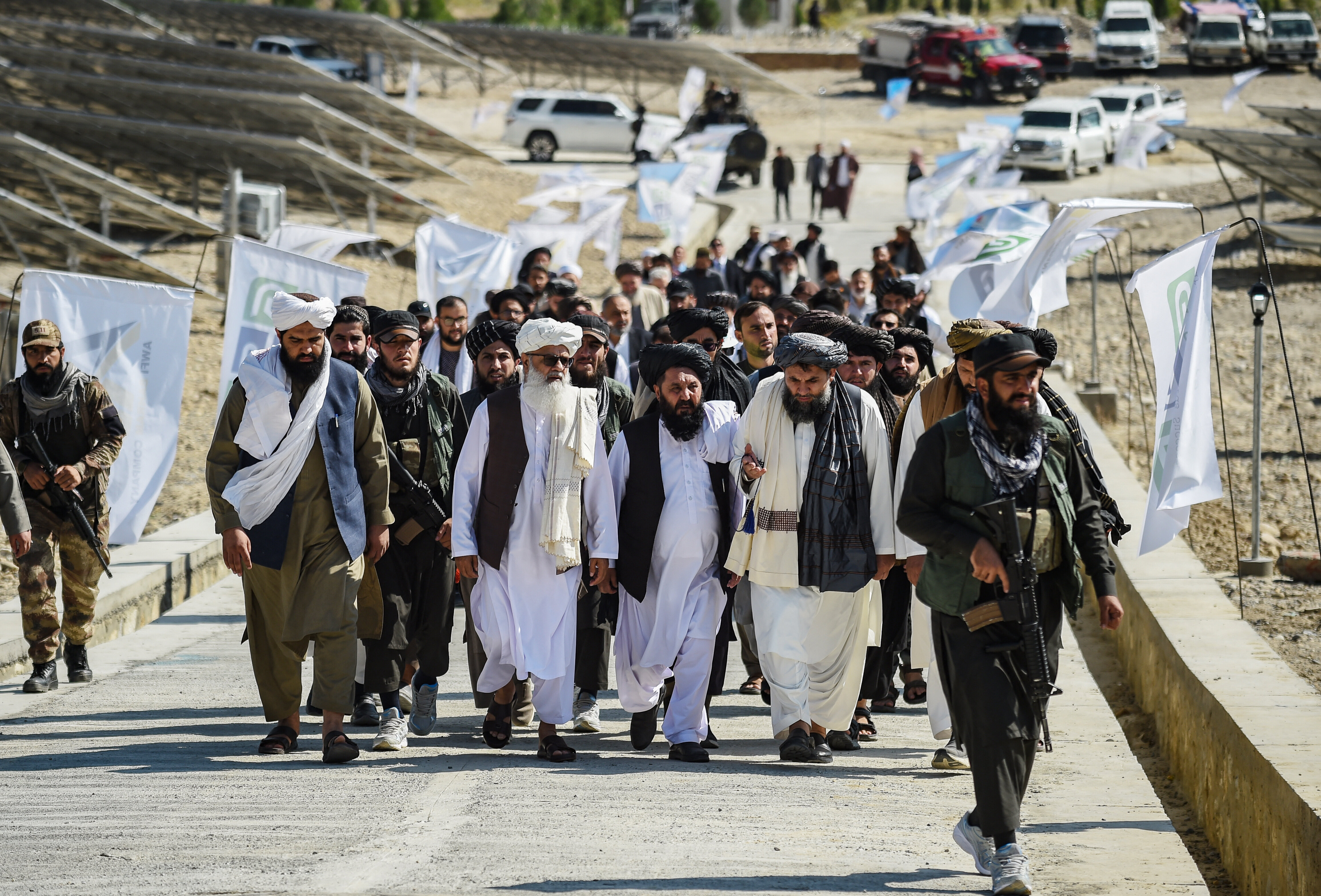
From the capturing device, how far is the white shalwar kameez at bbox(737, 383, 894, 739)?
588 cm

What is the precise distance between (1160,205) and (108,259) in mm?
12965

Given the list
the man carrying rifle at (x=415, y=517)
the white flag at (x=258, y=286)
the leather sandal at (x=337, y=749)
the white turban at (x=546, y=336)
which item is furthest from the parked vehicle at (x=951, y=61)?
the leather sandal at (x=337, y=749)

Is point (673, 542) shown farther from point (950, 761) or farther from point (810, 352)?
point (950, 761)

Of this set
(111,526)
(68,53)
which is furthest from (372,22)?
(111,526)

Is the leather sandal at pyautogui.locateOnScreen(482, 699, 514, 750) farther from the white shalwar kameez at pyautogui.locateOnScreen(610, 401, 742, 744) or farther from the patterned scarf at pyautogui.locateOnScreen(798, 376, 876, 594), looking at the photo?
the patterned scarf at pyautogui.locateOnScreen(798, 376, 876, 594)

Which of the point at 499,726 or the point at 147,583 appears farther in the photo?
the point at 147,583

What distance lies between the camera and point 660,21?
5125cm

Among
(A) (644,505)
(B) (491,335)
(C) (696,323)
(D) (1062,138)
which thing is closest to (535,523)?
(A) (644,505)

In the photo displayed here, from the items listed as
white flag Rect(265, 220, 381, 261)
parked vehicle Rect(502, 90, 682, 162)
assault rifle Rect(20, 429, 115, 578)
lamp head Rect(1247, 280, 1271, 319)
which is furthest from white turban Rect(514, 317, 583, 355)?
parked vehicle Rect(502, 90, 682, 162)

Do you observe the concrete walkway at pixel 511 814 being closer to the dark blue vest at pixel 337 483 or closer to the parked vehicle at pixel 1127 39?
the dark blue vest at pixel 337 483

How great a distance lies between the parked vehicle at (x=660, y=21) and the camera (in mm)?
50906

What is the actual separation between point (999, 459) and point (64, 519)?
4.57 meters

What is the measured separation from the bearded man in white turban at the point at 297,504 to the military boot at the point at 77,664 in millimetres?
1804

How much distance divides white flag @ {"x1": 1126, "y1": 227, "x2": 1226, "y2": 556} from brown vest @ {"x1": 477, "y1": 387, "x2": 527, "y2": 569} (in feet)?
8.50
